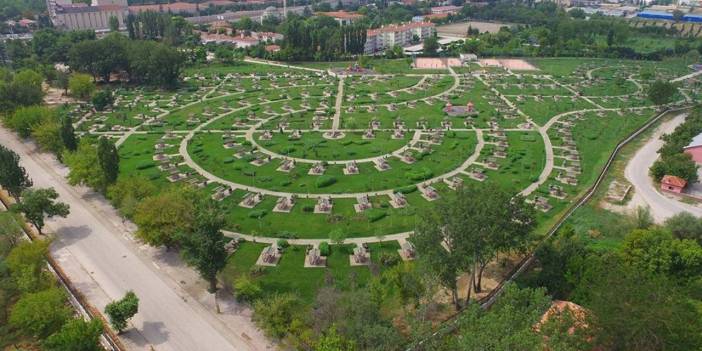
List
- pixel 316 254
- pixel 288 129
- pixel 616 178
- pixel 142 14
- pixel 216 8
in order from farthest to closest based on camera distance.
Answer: pixel 216 8 < pixel 142 14 < pixel 288 129 < pixel 616 178 < pixel 316 254

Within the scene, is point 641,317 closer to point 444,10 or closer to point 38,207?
point 38,207

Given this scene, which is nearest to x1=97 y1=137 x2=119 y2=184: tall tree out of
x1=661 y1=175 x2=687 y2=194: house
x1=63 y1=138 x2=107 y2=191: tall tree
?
x1=63 y1=138 x2=107 y2=191: tall tree

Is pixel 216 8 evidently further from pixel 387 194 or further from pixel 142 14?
pixel 387 194

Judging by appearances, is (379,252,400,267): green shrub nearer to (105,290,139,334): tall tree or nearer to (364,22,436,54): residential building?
(105,290,139,334): tall tree

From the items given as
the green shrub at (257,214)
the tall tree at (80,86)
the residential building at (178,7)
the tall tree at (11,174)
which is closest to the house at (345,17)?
the residential building at (178,7)

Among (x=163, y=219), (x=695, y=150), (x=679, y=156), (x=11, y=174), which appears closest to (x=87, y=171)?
(x=11, y=174)

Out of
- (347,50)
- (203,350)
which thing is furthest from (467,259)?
(347,50)

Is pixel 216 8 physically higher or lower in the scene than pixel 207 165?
higher

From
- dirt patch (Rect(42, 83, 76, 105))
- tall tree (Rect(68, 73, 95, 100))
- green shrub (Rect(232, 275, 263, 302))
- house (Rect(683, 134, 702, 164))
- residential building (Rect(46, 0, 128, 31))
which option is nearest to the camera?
green shrub (Rect(232, 275, 263, 302))
